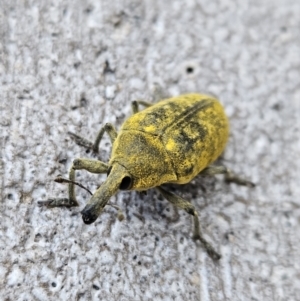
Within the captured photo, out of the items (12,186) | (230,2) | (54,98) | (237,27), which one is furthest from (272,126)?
(12,186)

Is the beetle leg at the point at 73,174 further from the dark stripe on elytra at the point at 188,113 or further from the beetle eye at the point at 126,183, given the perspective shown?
the dark stripe on elytra at the point at 188,113

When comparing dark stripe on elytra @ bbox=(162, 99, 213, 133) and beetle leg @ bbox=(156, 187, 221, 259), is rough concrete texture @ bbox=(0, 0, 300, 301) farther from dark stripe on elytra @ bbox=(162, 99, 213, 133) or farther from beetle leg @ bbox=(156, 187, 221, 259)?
dark stripe on elytra @ bbox=(162, 99, 213, 133)

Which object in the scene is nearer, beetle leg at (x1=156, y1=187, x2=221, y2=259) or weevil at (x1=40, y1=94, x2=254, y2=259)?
weevil at (x1=40, y1=94, x2=254, y2=259)

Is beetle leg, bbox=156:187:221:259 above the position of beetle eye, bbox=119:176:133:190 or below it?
below

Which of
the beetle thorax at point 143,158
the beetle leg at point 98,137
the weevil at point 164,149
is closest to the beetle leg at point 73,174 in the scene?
the weevil at point 164,149

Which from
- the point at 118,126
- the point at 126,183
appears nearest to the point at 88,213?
the point at 126,183

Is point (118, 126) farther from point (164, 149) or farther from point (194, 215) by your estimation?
point (194, 215)

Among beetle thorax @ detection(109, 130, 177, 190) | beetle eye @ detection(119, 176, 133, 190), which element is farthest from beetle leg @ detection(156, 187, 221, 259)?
beetle eye @ detection(119, 176, 133, 190)
